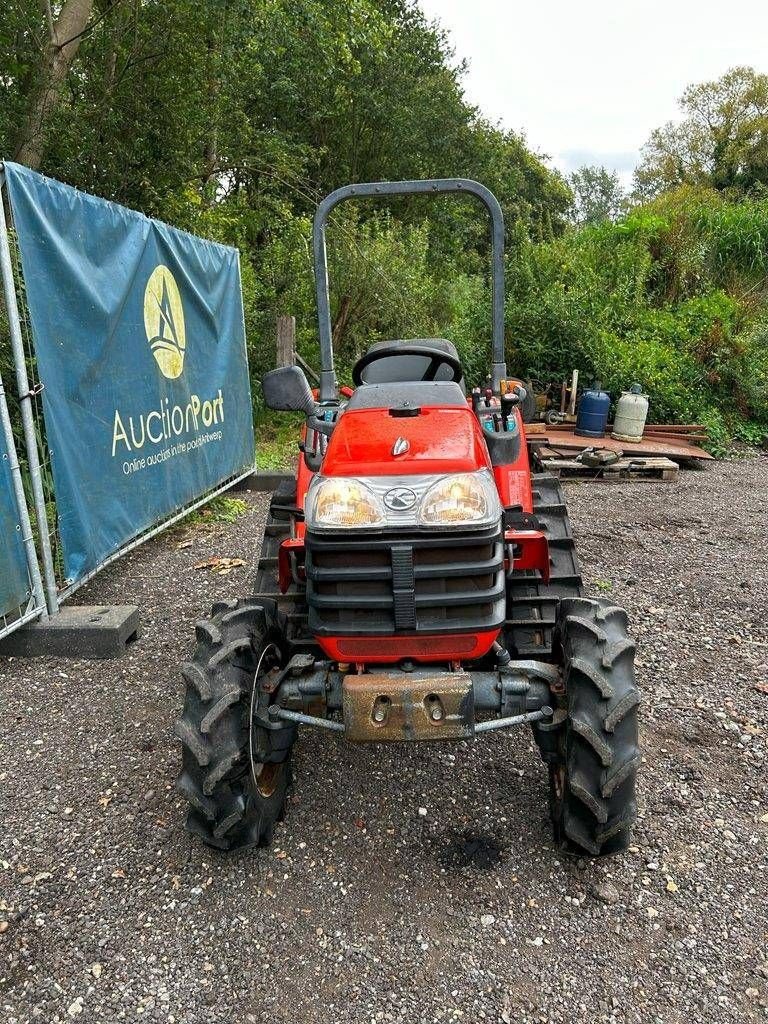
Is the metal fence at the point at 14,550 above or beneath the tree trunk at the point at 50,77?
beneath

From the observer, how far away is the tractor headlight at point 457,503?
2.13 metres

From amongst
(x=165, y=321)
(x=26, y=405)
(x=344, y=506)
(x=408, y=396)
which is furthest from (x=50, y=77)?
(x=344, y=506)

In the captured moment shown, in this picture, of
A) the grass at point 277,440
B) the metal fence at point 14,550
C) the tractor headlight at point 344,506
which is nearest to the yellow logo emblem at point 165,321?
the metal fence at point 14,550

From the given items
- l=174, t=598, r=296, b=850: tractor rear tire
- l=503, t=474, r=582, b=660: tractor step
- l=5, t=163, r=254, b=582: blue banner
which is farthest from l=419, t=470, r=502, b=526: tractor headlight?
l=5, t=163, r=254, b=582: blue banner

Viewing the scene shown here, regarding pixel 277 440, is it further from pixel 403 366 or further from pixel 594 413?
pixel 403 366

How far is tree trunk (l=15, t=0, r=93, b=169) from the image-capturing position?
6.95 meters

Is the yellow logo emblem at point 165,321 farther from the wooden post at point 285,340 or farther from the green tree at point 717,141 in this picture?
the green tree at point 717,141

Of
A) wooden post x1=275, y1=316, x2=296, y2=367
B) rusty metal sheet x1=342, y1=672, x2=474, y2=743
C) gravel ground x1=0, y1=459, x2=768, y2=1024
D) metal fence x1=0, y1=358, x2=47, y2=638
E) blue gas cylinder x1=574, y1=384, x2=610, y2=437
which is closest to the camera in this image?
gravel ground x1=0, y1=459, x2=768, y2=1024

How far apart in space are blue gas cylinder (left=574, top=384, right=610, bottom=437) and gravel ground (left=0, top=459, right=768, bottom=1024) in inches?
217

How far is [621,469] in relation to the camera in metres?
7.77

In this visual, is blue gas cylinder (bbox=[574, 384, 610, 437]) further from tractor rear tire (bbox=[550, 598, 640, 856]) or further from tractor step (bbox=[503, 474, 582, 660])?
tractor rear tire (bbox=[550, 598, 640, 856])

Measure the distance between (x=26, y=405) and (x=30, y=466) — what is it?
0.31 meters

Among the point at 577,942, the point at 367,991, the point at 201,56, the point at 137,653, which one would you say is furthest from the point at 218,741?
the point at 201,56

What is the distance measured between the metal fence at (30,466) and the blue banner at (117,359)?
0.09 m
